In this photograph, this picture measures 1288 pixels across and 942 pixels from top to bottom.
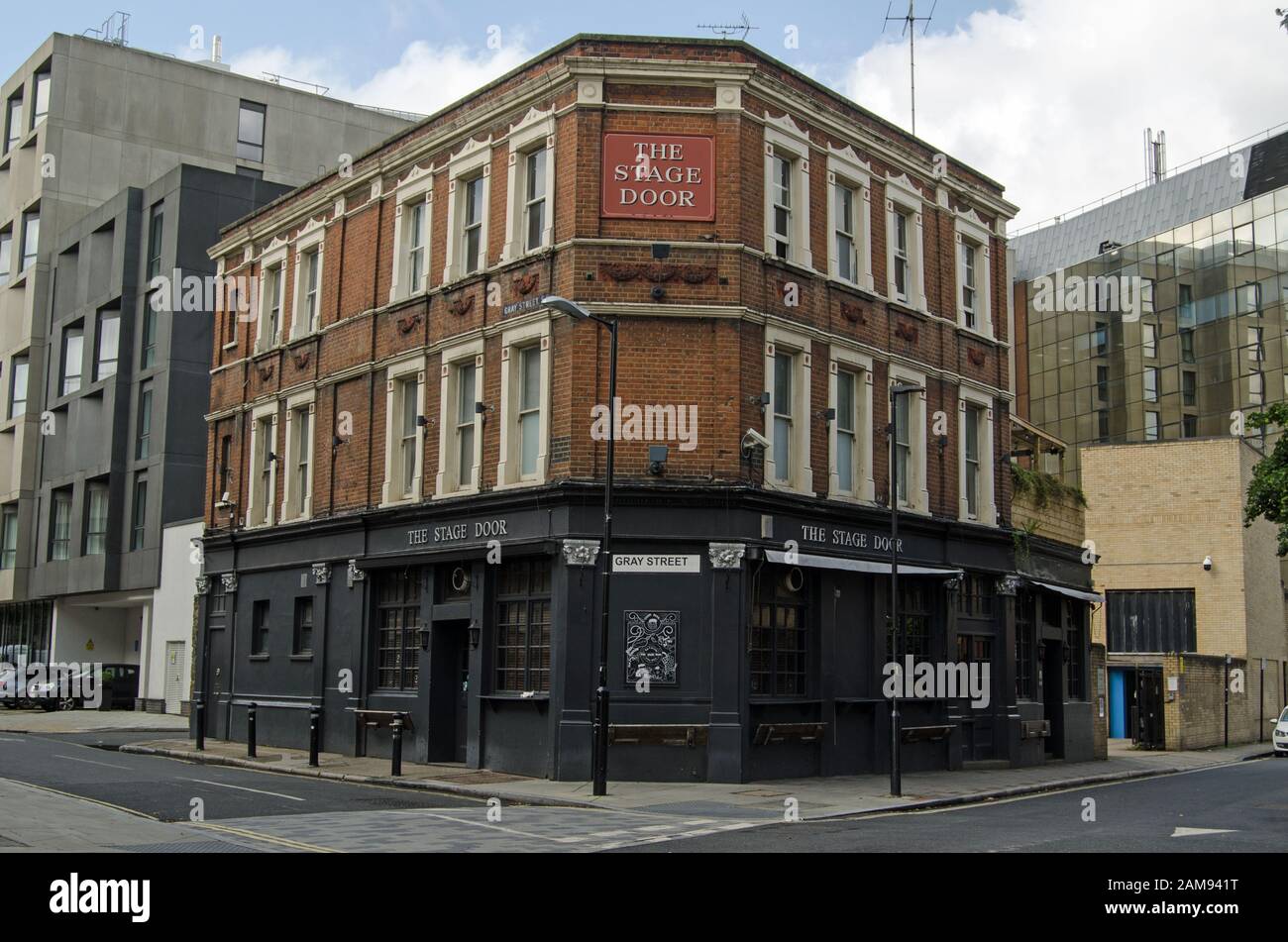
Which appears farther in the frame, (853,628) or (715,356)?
(853,628)

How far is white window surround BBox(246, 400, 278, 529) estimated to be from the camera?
1198 inches

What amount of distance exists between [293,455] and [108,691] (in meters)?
22.5

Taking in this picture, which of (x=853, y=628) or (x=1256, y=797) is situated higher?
(x=853, y=628)

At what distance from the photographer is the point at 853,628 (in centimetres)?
2411

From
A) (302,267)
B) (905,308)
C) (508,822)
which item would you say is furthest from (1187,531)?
(508,822)

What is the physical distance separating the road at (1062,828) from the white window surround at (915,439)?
669 cm

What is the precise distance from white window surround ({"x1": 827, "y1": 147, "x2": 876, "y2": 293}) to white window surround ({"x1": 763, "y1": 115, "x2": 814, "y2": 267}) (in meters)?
0.80

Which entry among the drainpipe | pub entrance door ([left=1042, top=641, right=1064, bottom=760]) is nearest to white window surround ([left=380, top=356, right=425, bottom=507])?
pub entrance door ([left=1042, top=641, right=1064, bottom=760])

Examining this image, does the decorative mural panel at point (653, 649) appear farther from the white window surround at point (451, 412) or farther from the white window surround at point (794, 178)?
the white window surround at point (794, 178)

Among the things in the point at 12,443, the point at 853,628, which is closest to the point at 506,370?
the point at 853,628

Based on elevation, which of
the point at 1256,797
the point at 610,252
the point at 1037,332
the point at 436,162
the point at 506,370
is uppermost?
the point at 1037,332
